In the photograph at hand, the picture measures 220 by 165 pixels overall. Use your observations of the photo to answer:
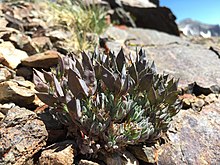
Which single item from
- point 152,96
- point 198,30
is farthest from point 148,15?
point 198,30

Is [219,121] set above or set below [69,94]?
below

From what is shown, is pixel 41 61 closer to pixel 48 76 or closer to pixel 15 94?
pixel 15 94

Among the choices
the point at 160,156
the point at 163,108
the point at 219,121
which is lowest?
the point at 160,156

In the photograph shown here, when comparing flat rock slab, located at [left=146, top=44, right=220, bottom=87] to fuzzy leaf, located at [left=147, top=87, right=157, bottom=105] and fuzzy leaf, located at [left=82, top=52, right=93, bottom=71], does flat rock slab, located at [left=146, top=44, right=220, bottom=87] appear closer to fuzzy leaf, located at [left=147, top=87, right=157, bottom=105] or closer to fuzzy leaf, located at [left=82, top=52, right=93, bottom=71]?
fuzzy leaf, located at [left=147, top=87, right=157, bottom=105]

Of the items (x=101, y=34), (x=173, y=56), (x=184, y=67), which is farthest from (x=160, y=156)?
(x=101, y=34)

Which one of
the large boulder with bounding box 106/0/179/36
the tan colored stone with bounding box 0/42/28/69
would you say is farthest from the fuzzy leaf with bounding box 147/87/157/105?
the large boulder with bounding box 106/0/179/36

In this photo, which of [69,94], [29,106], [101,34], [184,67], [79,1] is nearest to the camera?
[69,94]

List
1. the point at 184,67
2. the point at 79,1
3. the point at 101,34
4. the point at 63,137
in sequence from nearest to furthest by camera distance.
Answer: the point at 63,137 → the point at 184,67 → the point at 101,34 → the point at 79,1

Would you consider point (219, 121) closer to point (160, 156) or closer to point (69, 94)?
point (160, 156)
